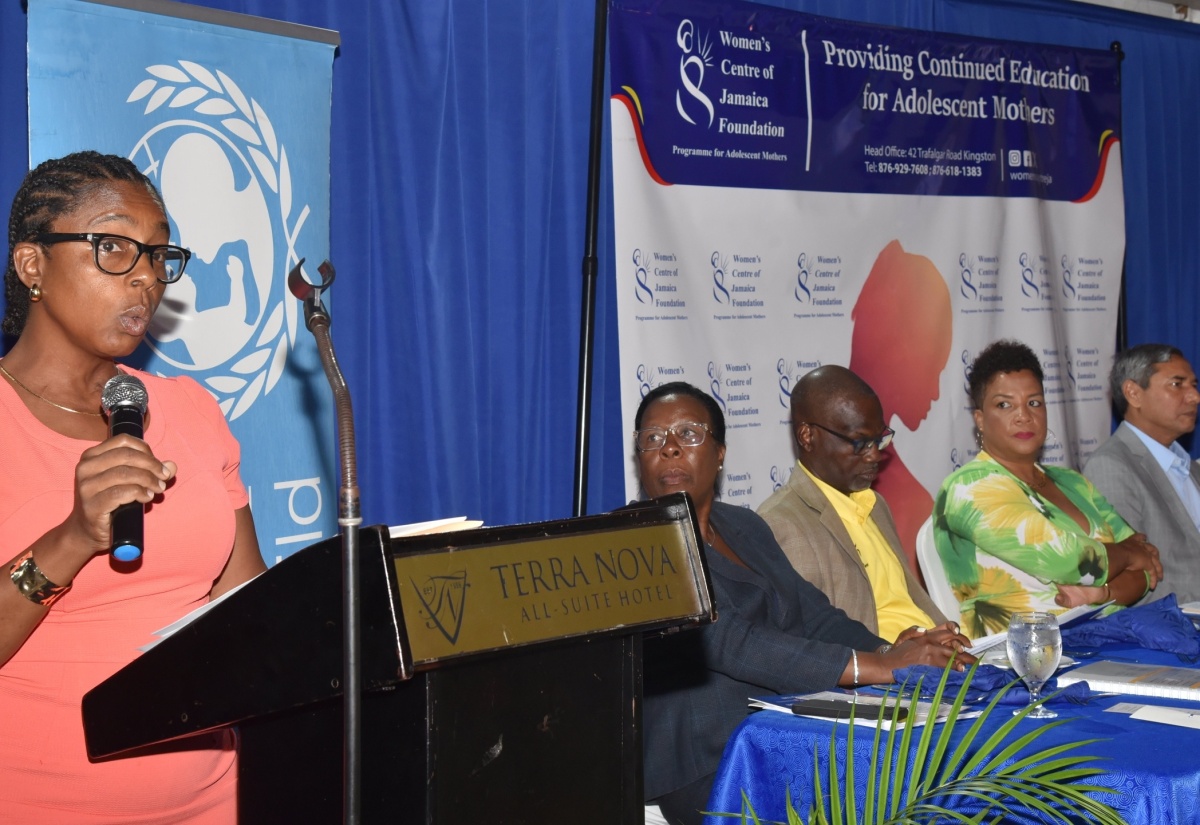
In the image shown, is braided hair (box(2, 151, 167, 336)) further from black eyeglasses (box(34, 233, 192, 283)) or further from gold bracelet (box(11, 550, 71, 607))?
gold bracelet (box(11, 550, 71, 607))

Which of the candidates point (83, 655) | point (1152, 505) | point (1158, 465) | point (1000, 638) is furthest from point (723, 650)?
point (1158, 465)

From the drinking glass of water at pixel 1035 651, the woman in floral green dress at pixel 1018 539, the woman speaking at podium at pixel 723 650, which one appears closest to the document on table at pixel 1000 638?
the woman speaking at podium at pixel 723 650

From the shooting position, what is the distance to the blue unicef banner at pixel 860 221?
4.47 metres

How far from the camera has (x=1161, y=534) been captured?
187 inches

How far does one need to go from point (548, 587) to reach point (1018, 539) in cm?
270

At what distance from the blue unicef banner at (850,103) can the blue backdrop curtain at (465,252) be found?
0.32 m

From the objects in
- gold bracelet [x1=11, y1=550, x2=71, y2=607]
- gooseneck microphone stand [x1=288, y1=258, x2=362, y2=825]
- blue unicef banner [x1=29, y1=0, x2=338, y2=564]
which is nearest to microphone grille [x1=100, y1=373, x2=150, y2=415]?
gold bracelet [x1=11, y1=550, x2=71, y2=607]

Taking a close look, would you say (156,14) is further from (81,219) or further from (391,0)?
(81,219)

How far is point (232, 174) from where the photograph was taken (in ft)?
10.6

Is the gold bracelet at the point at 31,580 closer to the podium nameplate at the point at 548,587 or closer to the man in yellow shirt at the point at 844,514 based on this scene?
the podium nameplate at the point at 548,587

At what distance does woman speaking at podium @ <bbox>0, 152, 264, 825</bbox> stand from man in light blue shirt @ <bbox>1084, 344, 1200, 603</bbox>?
12.8 ft

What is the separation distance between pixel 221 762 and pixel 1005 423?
3077mm

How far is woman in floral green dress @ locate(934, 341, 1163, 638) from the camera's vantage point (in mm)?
3803

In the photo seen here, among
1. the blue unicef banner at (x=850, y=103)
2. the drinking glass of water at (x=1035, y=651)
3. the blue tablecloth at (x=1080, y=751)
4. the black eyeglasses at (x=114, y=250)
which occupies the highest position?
the blue unicef banner at (x=850, y=103)
